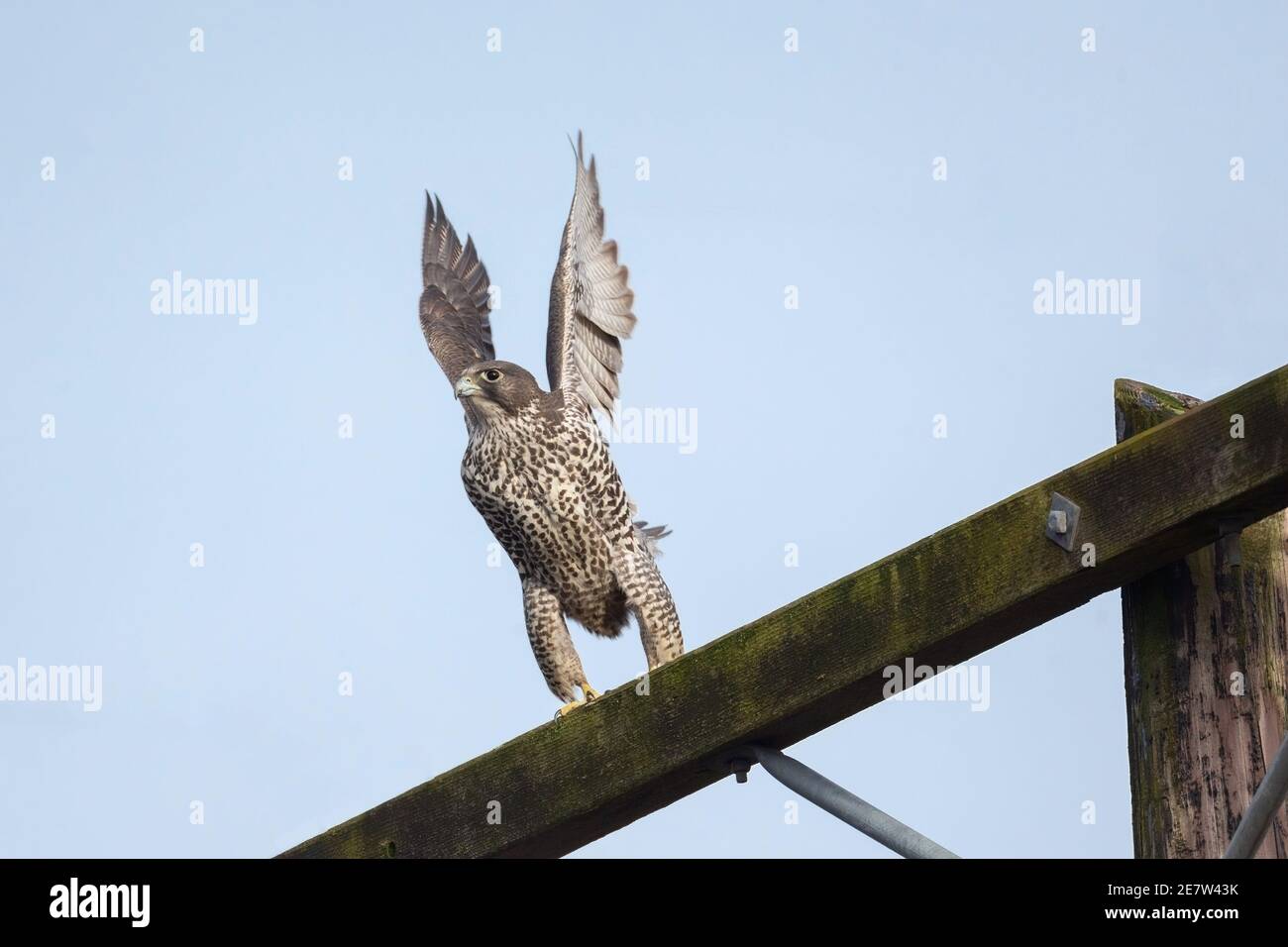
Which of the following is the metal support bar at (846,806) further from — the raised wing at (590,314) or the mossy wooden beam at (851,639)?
the raised wing at (590,314)

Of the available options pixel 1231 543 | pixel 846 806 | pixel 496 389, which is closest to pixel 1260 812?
pixel 1231 543

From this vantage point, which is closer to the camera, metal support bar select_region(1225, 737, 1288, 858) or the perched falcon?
metal support bar select_region(1225, 737, 1288, 858)

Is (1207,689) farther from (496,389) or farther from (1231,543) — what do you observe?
(496,389)

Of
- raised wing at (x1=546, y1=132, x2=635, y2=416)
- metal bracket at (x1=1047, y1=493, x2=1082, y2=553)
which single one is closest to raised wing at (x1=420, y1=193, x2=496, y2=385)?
raised wing at (x1=546, y1=132, x2=635, y2=416)

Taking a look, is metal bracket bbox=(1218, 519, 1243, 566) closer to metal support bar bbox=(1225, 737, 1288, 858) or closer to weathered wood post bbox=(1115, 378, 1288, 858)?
weathered wood post bbox=(1115, 378, 1288, 858)

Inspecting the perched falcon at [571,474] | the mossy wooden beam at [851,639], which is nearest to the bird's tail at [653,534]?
the perched falcon at [571,474]

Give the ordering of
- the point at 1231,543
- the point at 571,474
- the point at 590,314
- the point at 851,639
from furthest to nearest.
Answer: the point at 590,314
the point at 571,474
the point at 851,639
the point at 1231,543
